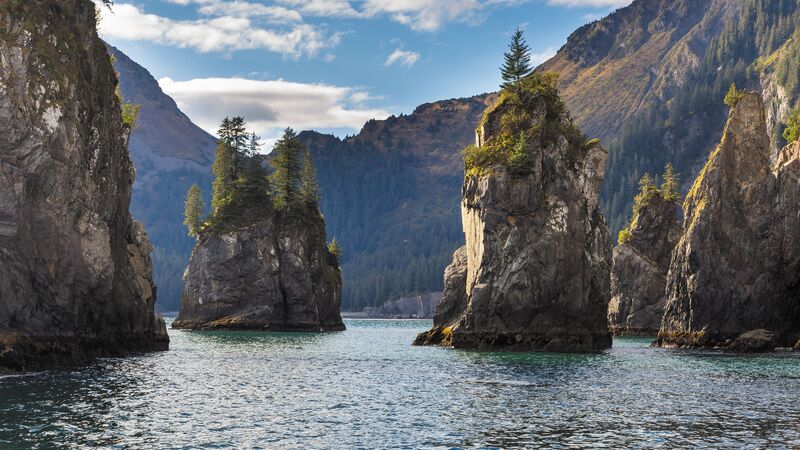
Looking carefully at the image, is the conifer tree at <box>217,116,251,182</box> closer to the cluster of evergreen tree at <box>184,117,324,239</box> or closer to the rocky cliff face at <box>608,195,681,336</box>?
the cluster of evergreen tree at <box>184,117,324,239</box>

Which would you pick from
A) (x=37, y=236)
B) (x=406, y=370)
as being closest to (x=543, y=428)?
(x=406, y=370)

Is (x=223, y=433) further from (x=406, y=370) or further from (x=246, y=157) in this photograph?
(x=246, y=157)

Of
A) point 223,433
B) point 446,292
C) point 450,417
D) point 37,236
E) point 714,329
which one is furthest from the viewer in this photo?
point 446,292

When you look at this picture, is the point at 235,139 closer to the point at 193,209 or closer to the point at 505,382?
the point at 193,209

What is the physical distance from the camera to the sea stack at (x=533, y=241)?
3460 inches

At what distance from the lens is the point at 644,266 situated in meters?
153

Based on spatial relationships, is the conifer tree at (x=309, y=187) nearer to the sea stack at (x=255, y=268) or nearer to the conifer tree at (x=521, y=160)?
the sea stack at (x=255, y=268)

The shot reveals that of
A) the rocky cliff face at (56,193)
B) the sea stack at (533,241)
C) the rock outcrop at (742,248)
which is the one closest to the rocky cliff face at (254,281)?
the sea stack at (533,241)

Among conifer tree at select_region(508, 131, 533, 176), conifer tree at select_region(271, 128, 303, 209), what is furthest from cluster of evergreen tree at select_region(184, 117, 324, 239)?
conifer tree at select_region(508, 131, 533, 176)

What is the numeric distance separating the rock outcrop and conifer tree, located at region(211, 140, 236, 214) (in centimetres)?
8044

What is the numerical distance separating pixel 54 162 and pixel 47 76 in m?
6.74

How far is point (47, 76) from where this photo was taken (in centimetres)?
6044

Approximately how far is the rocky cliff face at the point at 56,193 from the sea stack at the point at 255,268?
62.9 meters

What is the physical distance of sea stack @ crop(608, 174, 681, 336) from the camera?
151m
